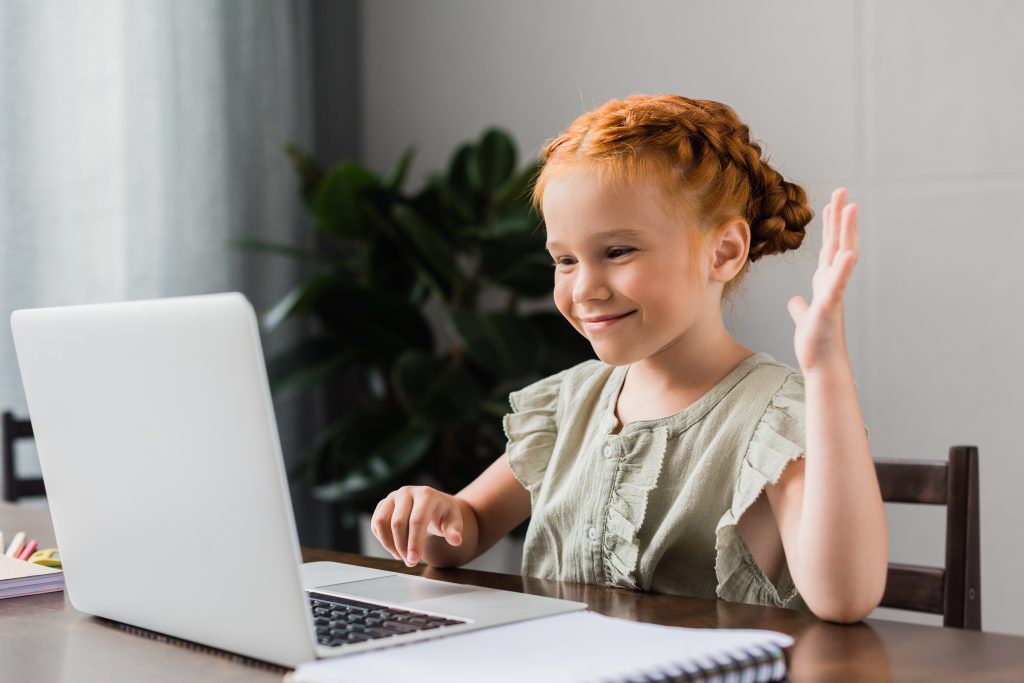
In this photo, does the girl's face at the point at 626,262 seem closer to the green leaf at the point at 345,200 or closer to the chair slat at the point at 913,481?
the chair slat at the point at 913,481

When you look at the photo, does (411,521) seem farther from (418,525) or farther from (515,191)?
(515,191)

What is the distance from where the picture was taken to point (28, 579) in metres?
1.05

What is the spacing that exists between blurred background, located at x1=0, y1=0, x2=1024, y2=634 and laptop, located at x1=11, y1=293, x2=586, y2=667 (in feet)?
4.79

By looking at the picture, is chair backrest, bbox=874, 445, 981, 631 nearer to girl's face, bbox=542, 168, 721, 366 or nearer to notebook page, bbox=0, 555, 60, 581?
girl's face, bbox=542, 168, 721, 366

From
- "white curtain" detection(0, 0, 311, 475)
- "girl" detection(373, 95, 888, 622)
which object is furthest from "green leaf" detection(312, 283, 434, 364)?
"girl" detection(373, 95, 888, 622)

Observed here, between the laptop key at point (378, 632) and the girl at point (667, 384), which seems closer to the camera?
the laptop key at point (378, 632)

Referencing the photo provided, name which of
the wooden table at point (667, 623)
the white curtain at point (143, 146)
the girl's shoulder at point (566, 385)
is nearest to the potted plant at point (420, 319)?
the white curtain at point (143, 146)

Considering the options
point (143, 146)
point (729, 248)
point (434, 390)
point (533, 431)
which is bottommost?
point (434, 390)

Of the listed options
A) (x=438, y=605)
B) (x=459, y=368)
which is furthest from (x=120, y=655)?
(x=459, y=368)

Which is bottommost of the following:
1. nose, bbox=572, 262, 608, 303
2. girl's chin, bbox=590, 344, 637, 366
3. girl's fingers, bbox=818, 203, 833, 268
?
girl's chin, bbox=590, 344, 637, 366

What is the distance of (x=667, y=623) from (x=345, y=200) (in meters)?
2.22

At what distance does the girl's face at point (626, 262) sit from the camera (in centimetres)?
103

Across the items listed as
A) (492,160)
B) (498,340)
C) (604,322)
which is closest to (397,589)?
(604,322)

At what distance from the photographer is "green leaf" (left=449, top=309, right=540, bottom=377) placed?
8.46ft
